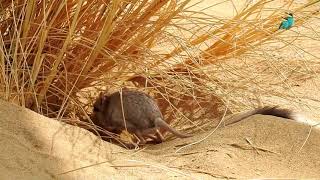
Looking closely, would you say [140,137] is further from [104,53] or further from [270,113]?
[270,113]

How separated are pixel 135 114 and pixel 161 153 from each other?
600 mm

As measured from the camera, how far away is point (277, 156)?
3080 mm

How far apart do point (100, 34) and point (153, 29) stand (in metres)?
0.40

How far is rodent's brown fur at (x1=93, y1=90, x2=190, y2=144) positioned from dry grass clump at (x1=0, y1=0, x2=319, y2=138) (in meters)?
0.07

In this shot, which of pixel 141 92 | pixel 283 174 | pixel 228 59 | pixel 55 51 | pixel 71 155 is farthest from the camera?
pixel 228 59

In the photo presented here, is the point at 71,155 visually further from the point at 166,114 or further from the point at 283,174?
the point at 166,114

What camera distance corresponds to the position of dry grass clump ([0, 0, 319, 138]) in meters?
3.18

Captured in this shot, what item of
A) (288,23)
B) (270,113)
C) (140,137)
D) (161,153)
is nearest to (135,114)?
(140,137)

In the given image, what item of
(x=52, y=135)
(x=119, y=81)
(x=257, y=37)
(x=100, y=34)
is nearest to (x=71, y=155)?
(x=52, y=135)

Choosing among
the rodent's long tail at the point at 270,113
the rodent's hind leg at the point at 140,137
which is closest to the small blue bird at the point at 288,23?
the rodent's long tail at the point at 270,113

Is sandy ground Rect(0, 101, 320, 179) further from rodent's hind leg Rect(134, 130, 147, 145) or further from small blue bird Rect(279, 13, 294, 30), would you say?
small blue bird Rect(279, 13, 294, 30)

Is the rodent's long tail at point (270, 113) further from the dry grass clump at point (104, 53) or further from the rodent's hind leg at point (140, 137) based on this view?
the rodent's hind leg at point (140, 137)

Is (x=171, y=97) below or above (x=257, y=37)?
below

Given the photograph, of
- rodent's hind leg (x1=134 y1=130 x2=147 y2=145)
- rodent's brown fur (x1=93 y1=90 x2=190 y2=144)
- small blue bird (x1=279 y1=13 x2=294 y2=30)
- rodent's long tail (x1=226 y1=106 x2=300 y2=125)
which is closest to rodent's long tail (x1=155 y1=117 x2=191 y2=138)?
rodent's brown fur (x1=93 y1=90 x2=190 y2=144)
